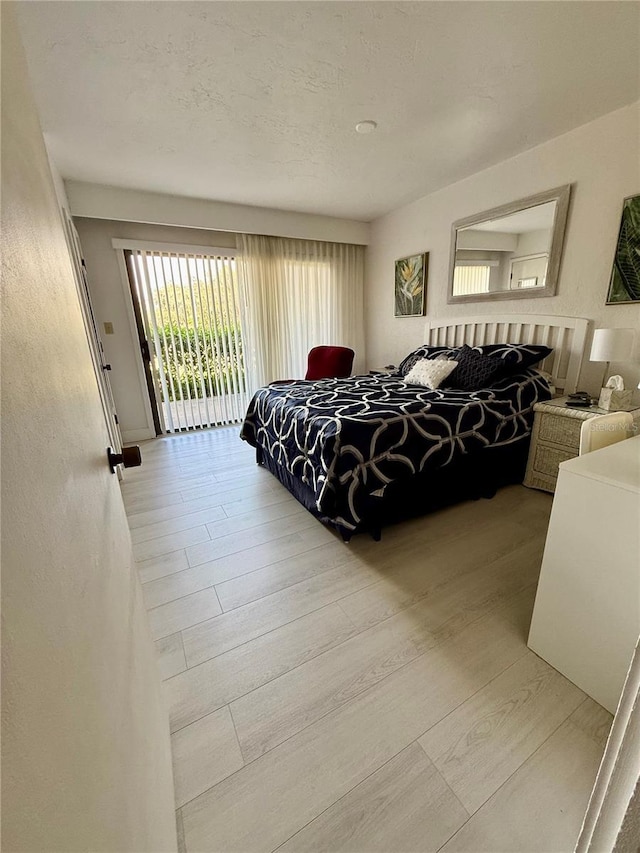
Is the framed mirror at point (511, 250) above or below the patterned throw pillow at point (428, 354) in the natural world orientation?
above

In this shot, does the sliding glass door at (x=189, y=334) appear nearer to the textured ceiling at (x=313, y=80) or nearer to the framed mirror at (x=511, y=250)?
the textured ceiling at (x=313, y=80)

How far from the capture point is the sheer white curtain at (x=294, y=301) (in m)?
4.11

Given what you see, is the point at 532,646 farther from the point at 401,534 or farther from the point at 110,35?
the point at 110,35

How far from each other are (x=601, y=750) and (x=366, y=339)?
449 cm

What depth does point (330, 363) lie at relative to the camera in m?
3.84

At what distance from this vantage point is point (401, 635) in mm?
1416

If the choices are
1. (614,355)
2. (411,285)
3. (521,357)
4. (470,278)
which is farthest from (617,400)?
(411,285)

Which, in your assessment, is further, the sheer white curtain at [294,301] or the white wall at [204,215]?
the sheer white curtain at [294,301]

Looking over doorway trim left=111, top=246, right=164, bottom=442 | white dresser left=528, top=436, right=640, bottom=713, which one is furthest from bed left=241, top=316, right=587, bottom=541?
doorway trim left=111, top=246, right=164, bottom=442

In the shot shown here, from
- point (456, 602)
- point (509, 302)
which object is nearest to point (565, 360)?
point (509, 302)

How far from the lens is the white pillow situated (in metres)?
2.92

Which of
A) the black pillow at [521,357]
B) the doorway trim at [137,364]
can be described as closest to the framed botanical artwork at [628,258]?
the black pillow at [521,357]

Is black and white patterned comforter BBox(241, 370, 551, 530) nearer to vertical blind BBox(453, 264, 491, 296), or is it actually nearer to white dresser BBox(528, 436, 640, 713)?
white dresser BBox(528, 436, 640, 713)

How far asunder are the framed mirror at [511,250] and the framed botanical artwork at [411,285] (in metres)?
0.36
